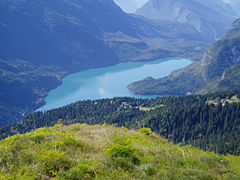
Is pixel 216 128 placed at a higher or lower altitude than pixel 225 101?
lower

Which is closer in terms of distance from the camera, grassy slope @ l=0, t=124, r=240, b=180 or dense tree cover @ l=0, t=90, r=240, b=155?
grassy slope @ l=0, t=124, r=240, b=180

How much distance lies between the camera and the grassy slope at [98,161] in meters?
11.0

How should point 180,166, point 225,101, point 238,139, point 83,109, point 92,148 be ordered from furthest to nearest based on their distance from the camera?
point 83,109 < point 225,101 < point 238,139 < point 92,148 < point 180,166

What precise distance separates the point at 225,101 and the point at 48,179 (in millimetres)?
108650

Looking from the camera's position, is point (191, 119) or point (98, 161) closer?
point (98, 161)

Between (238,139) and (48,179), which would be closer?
(48,179)

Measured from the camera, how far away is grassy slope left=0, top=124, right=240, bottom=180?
11016 millimetres

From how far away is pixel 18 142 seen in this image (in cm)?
1325

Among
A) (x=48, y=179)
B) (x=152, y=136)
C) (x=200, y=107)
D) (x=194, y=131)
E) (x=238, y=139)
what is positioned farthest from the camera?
(x=200, y=107)

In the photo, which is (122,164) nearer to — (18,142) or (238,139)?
(18,142)

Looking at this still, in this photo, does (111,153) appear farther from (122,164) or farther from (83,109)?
(83,109)

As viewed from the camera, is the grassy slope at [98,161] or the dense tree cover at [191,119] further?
the dense tree cover at [191,119]

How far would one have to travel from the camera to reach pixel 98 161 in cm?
1214

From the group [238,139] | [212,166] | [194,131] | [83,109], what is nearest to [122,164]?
[212,166]
